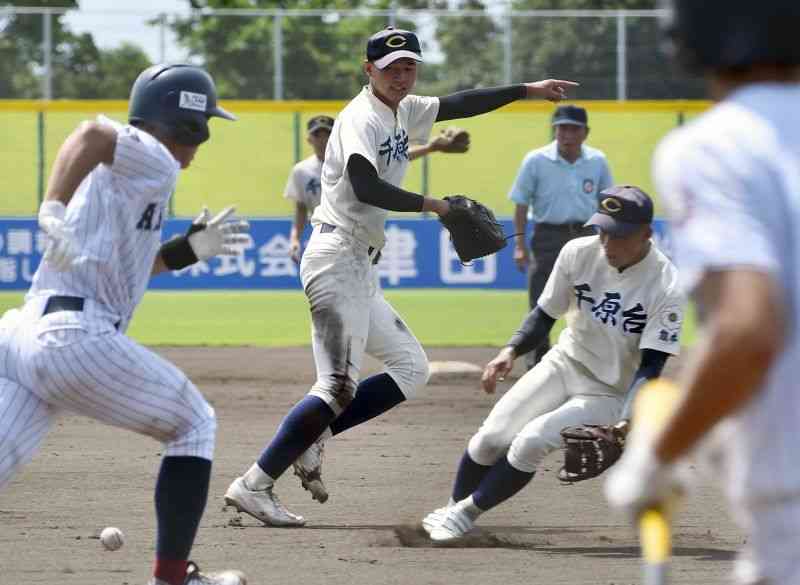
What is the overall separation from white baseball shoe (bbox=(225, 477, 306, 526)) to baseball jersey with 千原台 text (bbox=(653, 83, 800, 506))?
421 cm

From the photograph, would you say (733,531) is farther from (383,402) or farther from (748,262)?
(748,262)

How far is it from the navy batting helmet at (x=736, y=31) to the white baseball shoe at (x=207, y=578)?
288 cm

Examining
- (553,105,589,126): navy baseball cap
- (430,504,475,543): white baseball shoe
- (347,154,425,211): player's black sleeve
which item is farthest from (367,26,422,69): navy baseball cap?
(553,105,589,126): navy baseball cap

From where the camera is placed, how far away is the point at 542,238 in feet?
38.9

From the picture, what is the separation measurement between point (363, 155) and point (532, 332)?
1070mm

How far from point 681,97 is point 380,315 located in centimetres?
1619

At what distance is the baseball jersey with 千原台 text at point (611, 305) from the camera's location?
6.20 metres

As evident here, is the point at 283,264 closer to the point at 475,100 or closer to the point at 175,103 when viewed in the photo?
the point at 475,100

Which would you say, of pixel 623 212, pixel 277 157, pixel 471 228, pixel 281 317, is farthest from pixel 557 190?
pixel 277 157

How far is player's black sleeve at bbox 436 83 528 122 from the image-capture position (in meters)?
7.41

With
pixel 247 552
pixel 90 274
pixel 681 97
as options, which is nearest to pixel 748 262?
pixel 90 274

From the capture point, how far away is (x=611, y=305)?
626cm

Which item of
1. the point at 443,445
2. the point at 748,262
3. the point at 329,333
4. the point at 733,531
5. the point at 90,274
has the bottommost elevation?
the point at 443,445

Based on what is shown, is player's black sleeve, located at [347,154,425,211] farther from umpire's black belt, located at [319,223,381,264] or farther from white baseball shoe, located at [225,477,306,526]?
white baseball shoe, located at [225,477,306,526]
